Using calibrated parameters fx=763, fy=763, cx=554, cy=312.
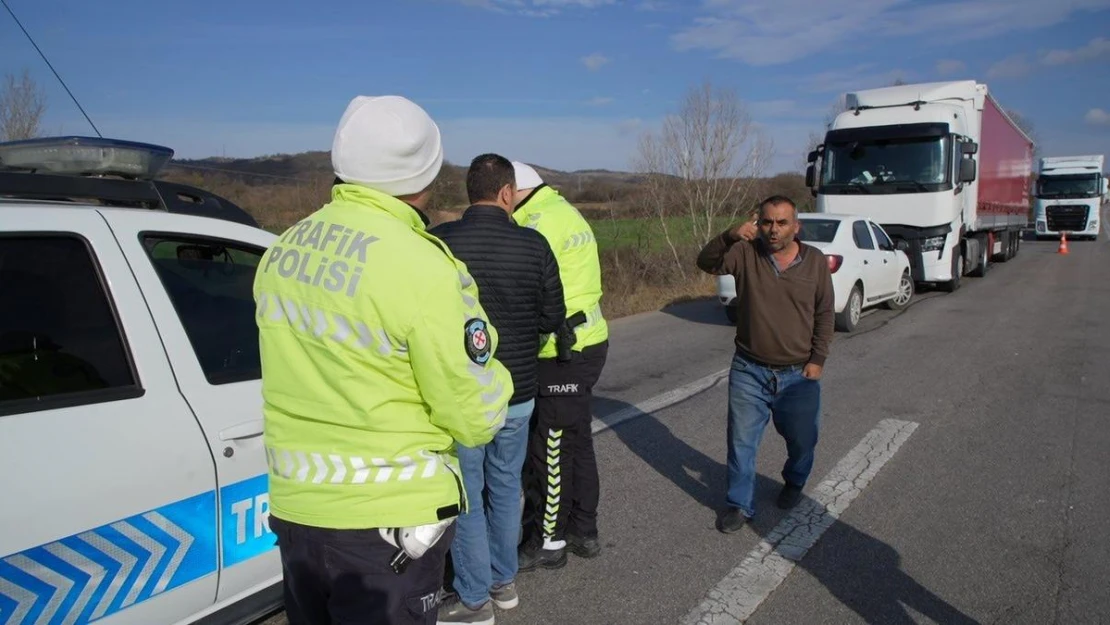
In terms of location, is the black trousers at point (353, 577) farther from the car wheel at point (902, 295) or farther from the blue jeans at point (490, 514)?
the car wheel at point (902, 295)

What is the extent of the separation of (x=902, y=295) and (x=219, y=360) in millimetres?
12881

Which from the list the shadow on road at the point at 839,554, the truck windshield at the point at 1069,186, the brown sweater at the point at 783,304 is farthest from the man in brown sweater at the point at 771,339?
the truck windshield at the point at 1069,186

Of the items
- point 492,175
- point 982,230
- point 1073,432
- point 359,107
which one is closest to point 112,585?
point 359,107

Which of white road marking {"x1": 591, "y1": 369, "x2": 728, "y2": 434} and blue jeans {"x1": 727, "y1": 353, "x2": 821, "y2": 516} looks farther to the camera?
white road marking {"x1": 591, "y1": 369, "x2": 728, "y2": 434}

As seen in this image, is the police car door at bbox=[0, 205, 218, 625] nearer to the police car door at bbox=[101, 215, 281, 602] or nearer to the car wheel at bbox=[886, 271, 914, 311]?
the police car door at bbox=[101, 215, 281, 602]

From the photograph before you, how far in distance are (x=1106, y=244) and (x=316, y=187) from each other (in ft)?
96.0

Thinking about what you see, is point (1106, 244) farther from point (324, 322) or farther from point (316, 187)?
point (324, 322)

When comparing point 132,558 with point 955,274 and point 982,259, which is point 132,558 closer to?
point 955,274

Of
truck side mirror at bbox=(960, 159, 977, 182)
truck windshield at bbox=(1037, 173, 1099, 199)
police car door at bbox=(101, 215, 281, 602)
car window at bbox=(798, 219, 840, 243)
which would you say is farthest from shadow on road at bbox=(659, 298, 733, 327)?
truck windshield at bbox=(1037, 173, 1099, 199)

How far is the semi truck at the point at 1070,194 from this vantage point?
30.9 m

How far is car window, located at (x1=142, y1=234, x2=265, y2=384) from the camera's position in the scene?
257 cm

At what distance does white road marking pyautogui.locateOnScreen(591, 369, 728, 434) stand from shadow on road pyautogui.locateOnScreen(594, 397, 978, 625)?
20.7 inches

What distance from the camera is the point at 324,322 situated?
1689 mm

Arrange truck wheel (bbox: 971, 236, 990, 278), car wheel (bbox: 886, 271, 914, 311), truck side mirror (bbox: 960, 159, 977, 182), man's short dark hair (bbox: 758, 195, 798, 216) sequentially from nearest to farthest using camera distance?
man's short dark hair (bbox: 758, 195, 798, 216) → car wheel (bbox: 886, 271, 914, 311) → truck side mirror (bbox: 960, 159, 977, 182) → truck wheel (bbox: 971, 236, 990, 278)
